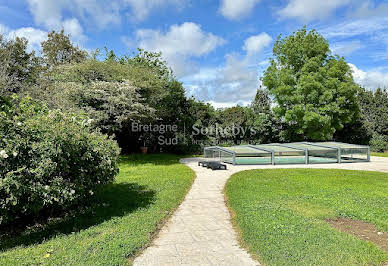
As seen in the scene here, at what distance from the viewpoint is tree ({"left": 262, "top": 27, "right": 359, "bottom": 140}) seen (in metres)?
22.4

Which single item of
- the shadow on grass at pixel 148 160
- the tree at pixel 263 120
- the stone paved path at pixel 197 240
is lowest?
the shadow on grass at pixel 148 160

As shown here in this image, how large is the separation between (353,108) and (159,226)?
81.3 feet

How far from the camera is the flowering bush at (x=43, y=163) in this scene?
413cm

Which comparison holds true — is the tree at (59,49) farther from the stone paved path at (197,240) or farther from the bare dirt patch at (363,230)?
the bare dirt patch at (363,230)

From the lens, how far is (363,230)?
4.82 metres

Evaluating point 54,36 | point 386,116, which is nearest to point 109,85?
point 54,36

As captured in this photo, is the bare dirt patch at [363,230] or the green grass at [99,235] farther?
the bare dirt patch at [363,230]

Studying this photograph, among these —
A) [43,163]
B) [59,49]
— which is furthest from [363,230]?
[59,49]

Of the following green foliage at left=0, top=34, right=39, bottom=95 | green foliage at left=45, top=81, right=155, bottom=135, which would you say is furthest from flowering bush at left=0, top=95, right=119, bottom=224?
green foliage at left=0, top=34, right=39, bottom=95

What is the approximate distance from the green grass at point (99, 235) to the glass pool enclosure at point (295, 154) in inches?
391

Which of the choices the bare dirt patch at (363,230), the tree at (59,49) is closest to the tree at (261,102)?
the tree at (59,49)

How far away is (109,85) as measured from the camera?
49.0 feet

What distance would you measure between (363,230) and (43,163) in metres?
5.98

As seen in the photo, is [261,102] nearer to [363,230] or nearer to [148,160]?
[148,160]
